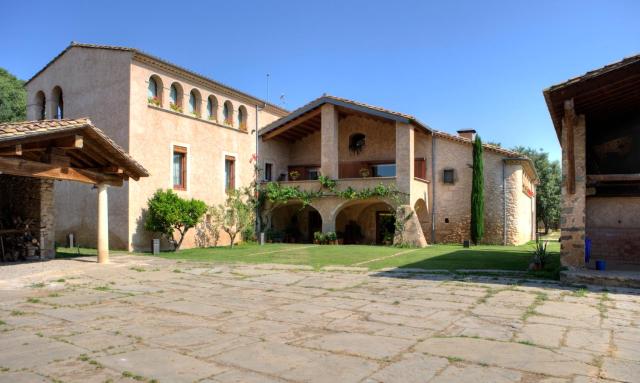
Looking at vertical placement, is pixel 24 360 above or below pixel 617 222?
below

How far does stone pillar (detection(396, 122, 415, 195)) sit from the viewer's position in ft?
67.8

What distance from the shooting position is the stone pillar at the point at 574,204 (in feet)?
32.7

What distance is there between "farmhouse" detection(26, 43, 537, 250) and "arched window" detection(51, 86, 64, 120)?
0.19 ft

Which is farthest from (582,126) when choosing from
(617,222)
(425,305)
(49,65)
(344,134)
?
(49,65)

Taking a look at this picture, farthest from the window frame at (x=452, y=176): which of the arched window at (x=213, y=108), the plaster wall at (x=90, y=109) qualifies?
the plaster wall at (x=90, y=109)

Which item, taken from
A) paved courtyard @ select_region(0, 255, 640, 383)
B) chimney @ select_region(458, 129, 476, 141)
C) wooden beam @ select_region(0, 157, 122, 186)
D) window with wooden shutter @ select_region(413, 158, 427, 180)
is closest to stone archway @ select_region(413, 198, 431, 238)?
window with wooden shutter @ select_region(413, 158, 427, 180)

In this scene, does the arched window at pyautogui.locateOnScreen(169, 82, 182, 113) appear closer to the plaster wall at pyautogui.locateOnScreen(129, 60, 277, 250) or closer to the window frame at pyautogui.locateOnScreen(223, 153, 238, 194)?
the plaster wall at pyautogui.locateOnScreen(129, 60, 277, 250)

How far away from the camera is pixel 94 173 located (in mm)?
12641

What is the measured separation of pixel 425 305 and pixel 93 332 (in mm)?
4388

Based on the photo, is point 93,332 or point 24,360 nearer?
point 24,360

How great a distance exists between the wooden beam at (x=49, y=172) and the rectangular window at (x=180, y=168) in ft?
18.0

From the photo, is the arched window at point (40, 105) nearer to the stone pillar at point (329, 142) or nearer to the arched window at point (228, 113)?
the arched window at point (228, 113)

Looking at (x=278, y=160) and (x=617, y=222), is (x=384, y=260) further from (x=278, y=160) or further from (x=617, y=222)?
(x=278, y=160)

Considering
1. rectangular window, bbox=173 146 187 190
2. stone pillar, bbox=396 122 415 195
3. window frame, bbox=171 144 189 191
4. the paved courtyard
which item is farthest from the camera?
stone pillar, bbox=396 122 415 195
